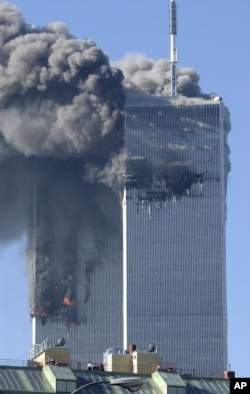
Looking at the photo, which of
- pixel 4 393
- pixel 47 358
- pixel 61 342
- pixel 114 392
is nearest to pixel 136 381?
pixel 4 393

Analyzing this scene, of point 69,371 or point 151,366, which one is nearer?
point 69,371

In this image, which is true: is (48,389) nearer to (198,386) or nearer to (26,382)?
(26,382)

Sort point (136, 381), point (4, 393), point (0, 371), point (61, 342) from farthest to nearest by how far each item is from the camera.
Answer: point (61, 342), point (0, 371), point (4, 393), point (136, 381)

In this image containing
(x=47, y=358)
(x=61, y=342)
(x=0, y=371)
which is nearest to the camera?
(x=0, y=371)

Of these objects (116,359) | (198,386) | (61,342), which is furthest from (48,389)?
(61,342)

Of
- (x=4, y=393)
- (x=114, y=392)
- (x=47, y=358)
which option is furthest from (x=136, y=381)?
(x=47, y=358)

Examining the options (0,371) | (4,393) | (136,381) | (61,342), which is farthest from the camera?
(61,342)

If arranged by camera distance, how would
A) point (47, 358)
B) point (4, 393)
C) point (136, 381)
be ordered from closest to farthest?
point (136, 381), point (4, 393), point (47, 358)

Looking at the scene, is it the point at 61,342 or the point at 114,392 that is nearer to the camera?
the point at 114,392

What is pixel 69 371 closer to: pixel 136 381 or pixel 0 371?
pixel 0 371
